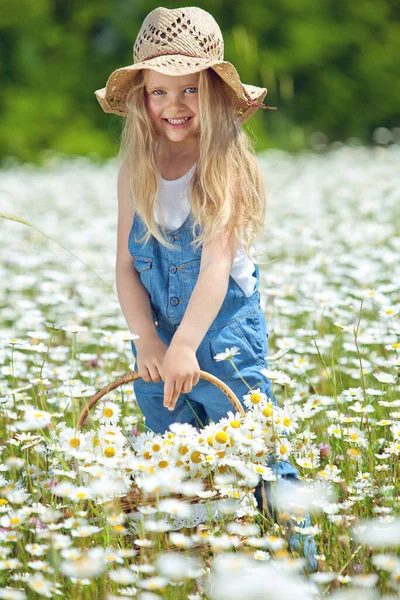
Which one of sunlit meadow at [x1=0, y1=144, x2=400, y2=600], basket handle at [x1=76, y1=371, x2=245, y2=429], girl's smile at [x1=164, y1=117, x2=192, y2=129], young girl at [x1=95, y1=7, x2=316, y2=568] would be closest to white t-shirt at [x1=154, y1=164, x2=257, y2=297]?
young girl at [x1=95, y1=7, x2=316, y2=568]

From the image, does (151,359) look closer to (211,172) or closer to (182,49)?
(211,172)

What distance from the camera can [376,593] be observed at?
1.32 meters

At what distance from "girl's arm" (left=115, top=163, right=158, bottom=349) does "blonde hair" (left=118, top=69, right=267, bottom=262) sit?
0.08 metres

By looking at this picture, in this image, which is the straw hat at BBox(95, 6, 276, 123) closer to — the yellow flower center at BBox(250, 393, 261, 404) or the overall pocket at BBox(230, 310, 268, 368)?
the overall pocket at BBox(230, 310, 268, 368)

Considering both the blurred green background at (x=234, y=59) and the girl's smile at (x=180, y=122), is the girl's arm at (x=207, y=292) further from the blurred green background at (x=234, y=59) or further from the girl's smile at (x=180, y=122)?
the blurred green background at (x=234, y=59)

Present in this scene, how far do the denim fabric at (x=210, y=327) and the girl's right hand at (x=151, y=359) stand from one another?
10 cm

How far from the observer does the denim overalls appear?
1.87m

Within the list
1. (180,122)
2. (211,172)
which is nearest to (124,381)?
(211,172)

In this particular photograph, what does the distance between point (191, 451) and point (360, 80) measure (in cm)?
1317

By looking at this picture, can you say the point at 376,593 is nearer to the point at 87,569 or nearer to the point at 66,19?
the point at 87,569

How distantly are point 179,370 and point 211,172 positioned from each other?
0.48m

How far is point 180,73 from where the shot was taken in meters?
1.69

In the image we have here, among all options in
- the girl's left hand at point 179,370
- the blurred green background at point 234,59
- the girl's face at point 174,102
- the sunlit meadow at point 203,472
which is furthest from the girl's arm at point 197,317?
the blurred green background at point 234,59

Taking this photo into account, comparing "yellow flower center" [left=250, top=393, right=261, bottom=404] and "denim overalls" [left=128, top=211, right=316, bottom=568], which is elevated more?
"denim overalls" [left=128, top=211, right=316, bottom=568]
